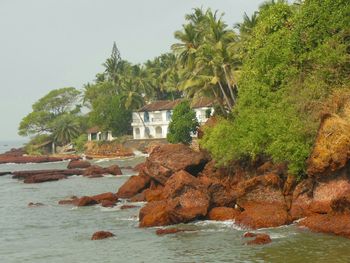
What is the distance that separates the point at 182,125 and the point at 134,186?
2808 centimetres

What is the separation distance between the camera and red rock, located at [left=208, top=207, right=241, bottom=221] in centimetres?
2427

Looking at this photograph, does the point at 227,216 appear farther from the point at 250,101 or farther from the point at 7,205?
the point at 7,205

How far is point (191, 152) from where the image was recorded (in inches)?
1350

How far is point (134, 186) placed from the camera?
35438 mm

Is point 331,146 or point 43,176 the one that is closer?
point 331,146

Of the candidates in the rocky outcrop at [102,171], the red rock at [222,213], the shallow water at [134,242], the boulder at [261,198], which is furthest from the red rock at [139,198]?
the rocky outcrop at [102,171]

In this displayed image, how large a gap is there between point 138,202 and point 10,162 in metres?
66.3

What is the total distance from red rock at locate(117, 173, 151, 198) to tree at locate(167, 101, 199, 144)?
26735 mm

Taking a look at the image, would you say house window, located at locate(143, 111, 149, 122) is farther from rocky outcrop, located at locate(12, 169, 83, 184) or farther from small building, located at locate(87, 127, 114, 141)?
rocky outcrop, located at locate(12, 169, 83, 184)

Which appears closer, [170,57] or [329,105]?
[329,105]

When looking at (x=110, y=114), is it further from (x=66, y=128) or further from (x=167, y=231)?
(x=167, y=231)

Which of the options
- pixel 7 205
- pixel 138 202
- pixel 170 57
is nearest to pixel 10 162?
pixel 170 57

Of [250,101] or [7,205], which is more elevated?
[250,101]

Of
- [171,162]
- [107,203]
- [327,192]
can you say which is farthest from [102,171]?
[327,192]
